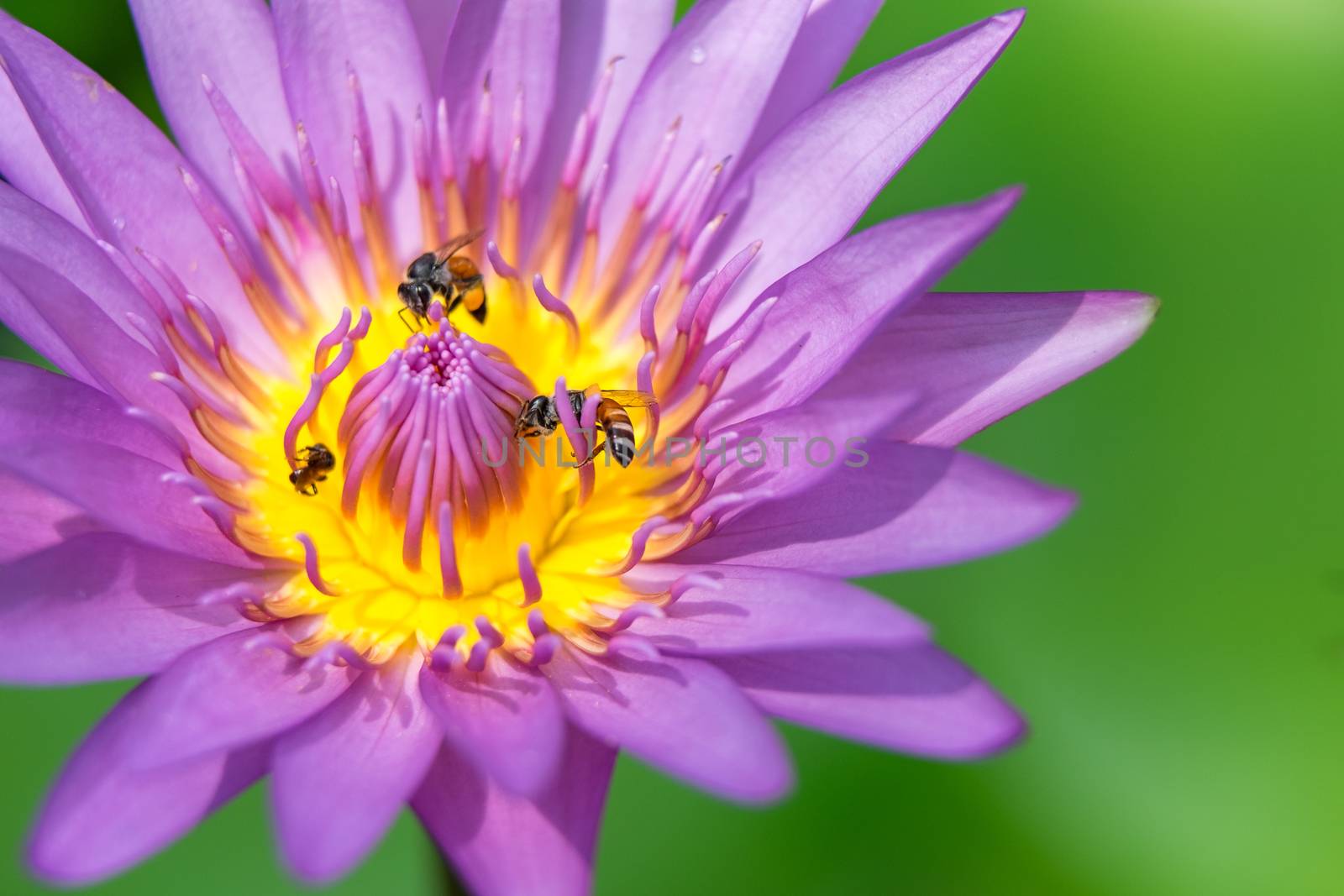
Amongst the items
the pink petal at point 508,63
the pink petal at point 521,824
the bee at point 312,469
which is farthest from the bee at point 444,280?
the pink petal at point 521,824

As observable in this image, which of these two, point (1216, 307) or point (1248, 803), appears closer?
point (1248, 803)

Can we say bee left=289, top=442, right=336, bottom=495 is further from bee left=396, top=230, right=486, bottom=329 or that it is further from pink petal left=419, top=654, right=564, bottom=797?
pink petal left=419, top=654, right=564, bottom=797

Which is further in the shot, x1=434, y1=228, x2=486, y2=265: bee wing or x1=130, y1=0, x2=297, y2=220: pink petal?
x1=434, y1=228, x2=486, y2=265: bee wing

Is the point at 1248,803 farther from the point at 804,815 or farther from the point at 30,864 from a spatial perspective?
the point at 30,864

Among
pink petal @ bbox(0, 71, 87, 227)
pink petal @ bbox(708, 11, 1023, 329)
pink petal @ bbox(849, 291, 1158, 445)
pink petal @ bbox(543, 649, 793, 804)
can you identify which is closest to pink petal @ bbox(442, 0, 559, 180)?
pink petal @ bbox(708, 11, 1023, 329)

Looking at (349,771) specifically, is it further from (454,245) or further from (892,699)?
(454,245)

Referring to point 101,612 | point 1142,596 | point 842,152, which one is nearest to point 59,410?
point 101,612

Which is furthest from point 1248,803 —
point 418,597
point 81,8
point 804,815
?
point 81,8
